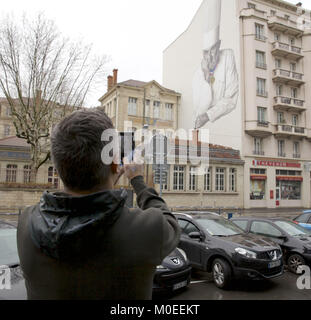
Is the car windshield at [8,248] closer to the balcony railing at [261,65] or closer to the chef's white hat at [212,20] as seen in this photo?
→ the chef's white hat at [212,20]

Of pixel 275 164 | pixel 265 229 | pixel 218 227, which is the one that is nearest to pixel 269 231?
pixel 265 229

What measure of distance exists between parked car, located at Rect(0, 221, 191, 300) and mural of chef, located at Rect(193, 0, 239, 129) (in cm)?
1480

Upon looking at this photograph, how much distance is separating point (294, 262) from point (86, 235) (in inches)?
298

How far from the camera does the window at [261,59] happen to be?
31.4 m

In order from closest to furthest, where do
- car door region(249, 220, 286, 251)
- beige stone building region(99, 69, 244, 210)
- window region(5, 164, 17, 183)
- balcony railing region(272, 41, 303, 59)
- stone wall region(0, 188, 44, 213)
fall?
car door region(249, 220, 286, 251) < stone wall region(0, 188, 44, 213) < window region(5, 164, 17, 183) < beige stone building region(99, 69, 244, 210) < balcony railing region(272, 41, 303, 59)

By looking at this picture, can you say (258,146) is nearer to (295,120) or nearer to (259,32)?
(295,120)

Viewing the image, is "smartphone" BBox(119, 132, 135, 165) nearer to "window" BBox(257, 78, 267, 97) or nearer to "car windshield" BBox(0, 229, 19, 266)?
"car windshield" BBox(0, 229, 19, 266)

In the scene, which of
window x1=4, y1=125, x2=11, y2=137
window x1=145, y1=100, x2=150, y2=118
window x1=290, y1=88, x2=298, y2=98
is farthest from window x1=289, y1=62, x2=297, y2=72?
window x1=4, y1=125, x2=11, y2=137

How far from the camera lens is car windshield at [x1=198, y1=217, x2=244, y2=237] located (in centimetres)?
673

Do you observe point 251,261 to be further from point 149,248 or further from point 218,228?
point 149,248

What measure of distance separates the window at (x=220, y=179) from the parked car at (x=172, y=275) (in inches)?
935

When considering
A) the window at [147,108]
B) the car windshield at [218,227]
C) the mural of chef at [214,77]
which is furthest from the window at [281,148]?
the car windshield at [218,227]

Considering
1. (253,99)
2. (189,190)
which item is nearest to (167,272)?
(189,190)

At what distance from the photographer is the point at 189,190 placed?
2670 centimetres
